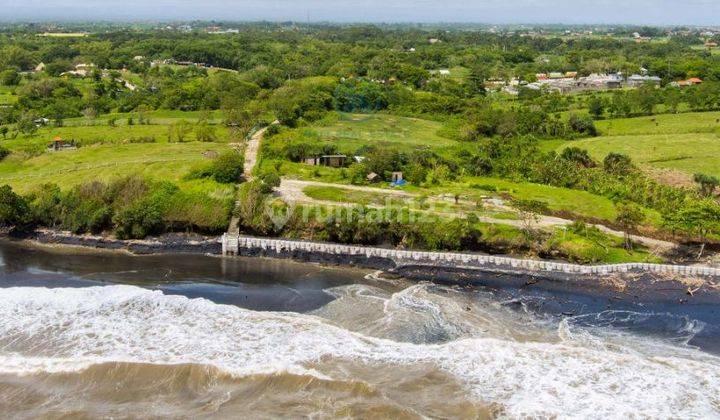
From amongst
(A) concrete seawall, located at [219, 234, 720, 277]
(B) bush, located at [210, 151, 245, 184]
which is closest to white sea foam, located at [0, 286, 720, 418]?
(A) concrete seawall, located at [219, 234, 720, 277]

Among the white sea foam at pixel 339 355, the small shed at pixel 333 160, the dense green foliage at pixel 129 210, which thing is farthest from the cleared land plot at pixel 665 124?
the white sea foam at pixel 339 355

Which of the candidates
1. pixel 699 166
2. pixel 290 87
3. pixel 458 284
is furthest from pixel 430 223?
pixel 290 87

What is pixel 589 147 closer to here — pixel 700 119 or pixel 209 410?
pixel 700 119

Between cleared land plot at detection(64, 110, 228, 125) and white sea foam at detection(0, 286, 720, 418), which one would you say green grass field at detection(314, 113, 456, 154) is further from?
white sea foam at detection(0, 286, 720, 418)

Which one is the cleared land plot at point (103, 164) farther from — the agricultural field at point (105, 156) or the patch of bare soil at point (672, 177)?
the patch of bare soil at point (672, 177)

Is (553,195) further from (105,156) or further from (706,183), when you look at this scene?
(105,156)

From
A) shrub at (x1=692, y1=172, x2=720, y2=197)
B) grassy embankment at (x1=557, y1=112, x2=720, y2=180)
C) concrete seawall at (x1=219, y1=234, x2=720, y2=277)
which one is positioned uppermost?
grassy embankment at (x1=557, y1=112, x2=720, y2=180)
